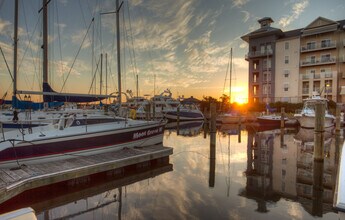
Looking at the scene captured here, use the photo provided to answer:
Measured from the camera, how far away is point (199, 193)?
909cm

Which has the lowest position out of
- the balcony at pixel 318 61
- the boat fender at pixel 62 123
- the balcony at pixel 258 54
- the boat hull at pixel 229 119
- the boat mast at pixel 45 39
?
the boat hull at pixel 229 119

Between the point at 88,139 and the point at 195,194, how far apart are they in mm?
5098

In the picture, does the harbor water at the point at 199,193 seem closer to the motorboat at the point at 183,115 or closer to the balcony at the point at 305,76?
the motorboat at the point at 183,115

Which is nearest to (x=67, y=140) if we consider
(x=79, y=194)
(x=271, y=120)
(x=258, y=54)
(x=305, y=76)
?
(x=79, y=194)

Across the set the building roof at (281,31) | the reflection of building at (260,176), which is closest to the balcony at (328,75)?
the building roof at (281,31)

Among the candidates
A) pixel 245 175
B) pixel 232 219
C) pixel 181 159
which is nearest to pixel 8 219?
Result: pixel 232 219

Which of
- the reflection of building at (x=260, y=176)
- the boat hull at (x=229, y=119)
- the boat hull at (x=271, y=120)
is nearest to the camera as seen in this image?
the reflection of building at (x=260, y=176)

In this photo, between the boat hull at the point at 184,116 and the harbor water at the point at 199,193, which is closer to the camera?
the harbor water at the point at 199,193

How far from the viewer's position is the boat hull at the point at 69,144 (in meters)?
8.86

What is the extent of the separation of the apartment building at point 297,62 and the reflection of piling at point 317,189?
34847 millimetres

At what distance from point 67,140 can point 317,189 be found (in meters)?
9.91

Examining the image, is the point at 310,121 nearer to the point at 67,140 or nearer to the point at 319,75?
the point at 319,75

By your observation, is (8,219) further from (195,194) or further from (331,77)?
(331,77)

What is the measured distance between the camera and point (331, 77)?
42250 millimetres
